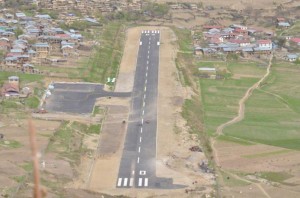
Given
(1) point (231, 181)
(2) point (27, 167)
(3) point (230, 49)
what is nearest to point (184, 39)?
(3) point (230, 49)

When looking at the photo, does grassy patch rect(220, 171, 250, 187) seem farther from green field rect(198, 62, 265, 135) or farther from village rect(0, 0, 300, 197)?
green field rect(198, 62, 265, 135)

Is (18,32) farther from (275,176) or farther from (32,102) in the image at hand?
(275,176)

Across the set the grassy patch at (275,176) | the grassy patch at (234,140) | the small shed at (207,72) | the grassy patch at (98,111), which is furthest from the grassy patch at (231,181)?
the small shed at (207,72)

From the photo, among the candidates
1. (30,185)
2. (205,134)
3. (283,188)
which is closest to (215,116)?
(205,134)

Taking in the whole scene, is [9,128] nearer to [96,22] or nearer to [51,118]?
[51,118]

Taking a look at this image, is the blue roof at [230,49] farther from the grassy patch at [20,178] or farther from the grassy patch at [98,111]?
the grassy patch at [20,178]
